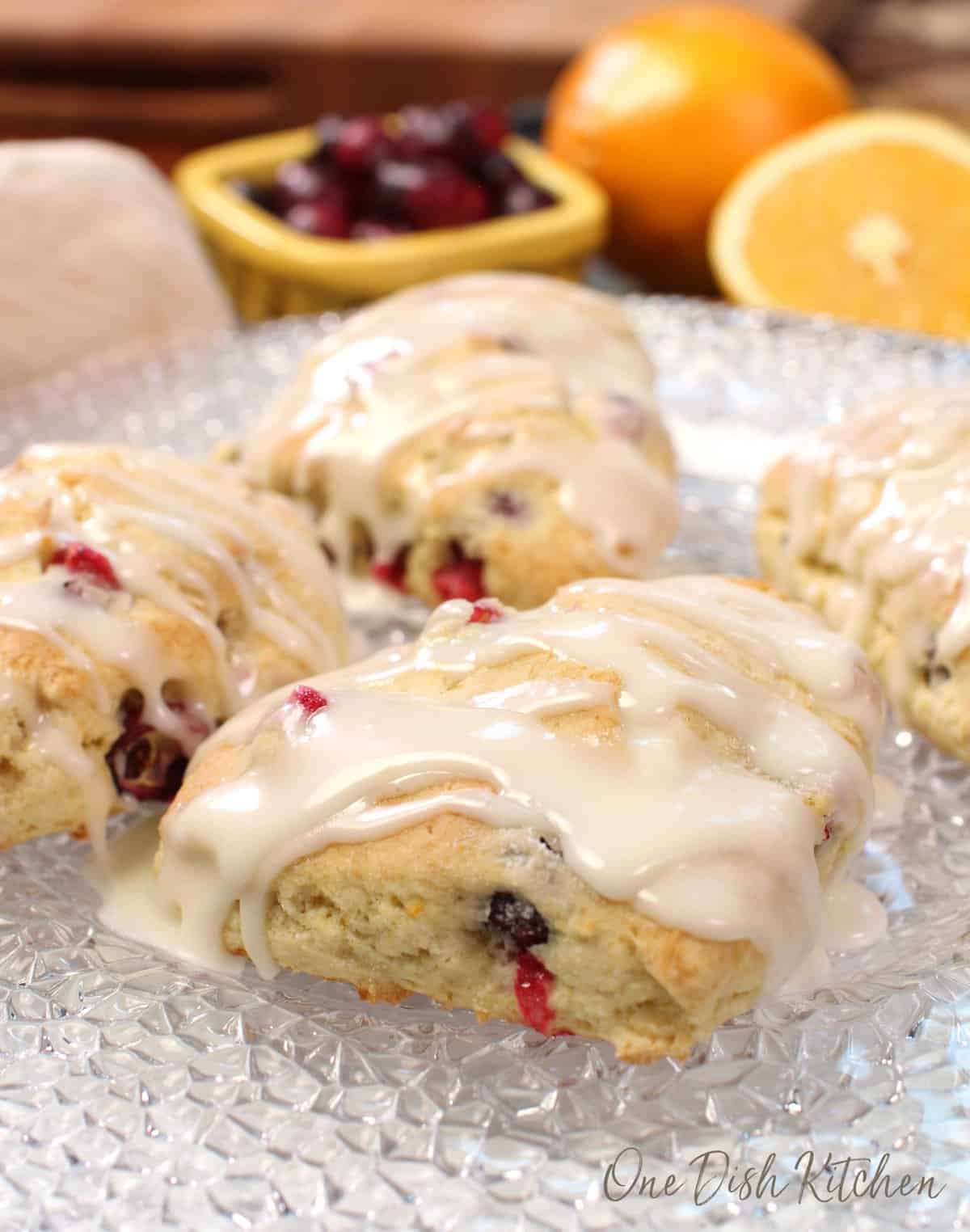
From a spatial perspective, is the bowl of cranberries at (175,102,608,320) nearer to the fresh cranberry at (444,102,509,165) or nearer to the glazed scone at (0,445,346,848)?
the fresh cranberry at (444,102,509,165)

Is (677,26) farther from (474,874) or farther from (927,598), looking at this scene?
(474,874)

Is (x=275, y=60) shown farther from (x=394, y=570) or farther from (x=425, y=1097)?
(x=425, y=1097)

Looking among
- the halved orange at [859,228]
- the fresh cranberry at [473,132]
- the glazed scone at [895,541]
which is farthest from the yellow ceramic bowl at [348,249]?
the glazed scone at [895,541]

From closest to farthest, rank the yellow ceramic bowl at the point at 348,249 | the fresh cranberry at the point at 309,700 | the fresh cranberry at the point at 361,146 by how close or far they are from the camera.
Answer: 1. the fresh cranberry at the point at 309,700
2. the yellow ceramic bowl at the point at 348,249
3. the fresh cranberry at the point at 361,146

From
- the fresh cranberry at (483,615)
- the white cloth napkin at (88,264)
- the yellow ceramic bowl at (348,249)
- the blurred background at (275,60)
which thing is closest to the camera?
the fresh cranberry at (483,615)

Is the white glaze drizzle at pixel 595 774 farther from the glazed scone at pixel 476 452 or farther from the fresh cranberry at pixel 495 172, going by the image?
the fresh cranberry at pixel 495 172

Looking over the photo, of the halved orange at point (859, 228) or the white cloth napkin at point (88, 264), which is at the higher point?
the halved orange at point (859, 228)

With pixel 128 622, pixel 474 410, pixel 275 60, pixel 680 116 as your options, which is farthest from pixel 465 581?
pixel 275 60
